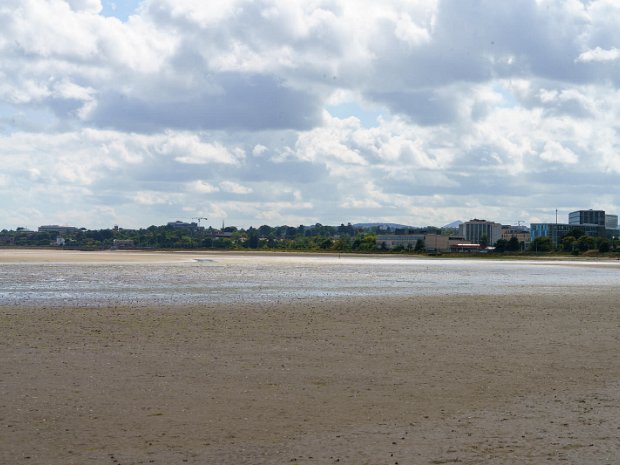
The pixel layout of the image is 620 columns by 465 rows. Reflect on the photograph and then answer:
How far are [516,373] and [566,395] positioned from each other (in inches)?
82.7

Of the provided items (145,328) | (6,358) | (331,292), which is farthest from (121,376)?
(331,292)

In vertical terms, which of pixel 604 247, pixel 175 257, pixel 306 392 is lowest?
pixel 306 392

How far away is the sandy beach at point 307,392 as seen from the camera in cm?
988

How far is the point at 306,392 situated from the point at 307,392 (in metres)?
0.02

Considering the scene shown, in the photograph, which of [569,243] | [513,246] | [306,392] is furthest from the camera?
[513,246]

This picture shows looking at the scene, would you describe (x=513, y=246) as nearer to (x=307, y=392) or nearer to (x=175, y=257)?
(x=175, y=257)

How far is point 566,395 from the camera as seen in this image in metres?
13.1

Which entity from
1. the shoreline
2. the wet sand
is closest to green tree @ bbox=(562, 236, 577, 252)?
the shoreline

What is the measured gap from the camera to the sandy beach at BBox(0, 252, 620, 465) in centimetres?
988

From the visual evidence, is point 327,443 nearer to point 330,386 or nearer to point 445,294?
point 330,386

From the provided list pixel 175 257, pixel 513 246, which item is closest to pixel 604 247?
pixel 513 246

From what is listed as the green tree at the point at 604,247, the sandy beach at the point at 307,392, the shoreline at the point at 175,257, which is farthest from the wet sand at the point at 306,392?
the green tree at the point at 604,247

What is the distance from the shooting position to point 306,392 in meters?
13.1

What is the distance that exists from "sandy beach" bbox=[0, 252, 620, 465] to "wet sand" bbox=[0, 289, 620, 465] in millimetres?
39
